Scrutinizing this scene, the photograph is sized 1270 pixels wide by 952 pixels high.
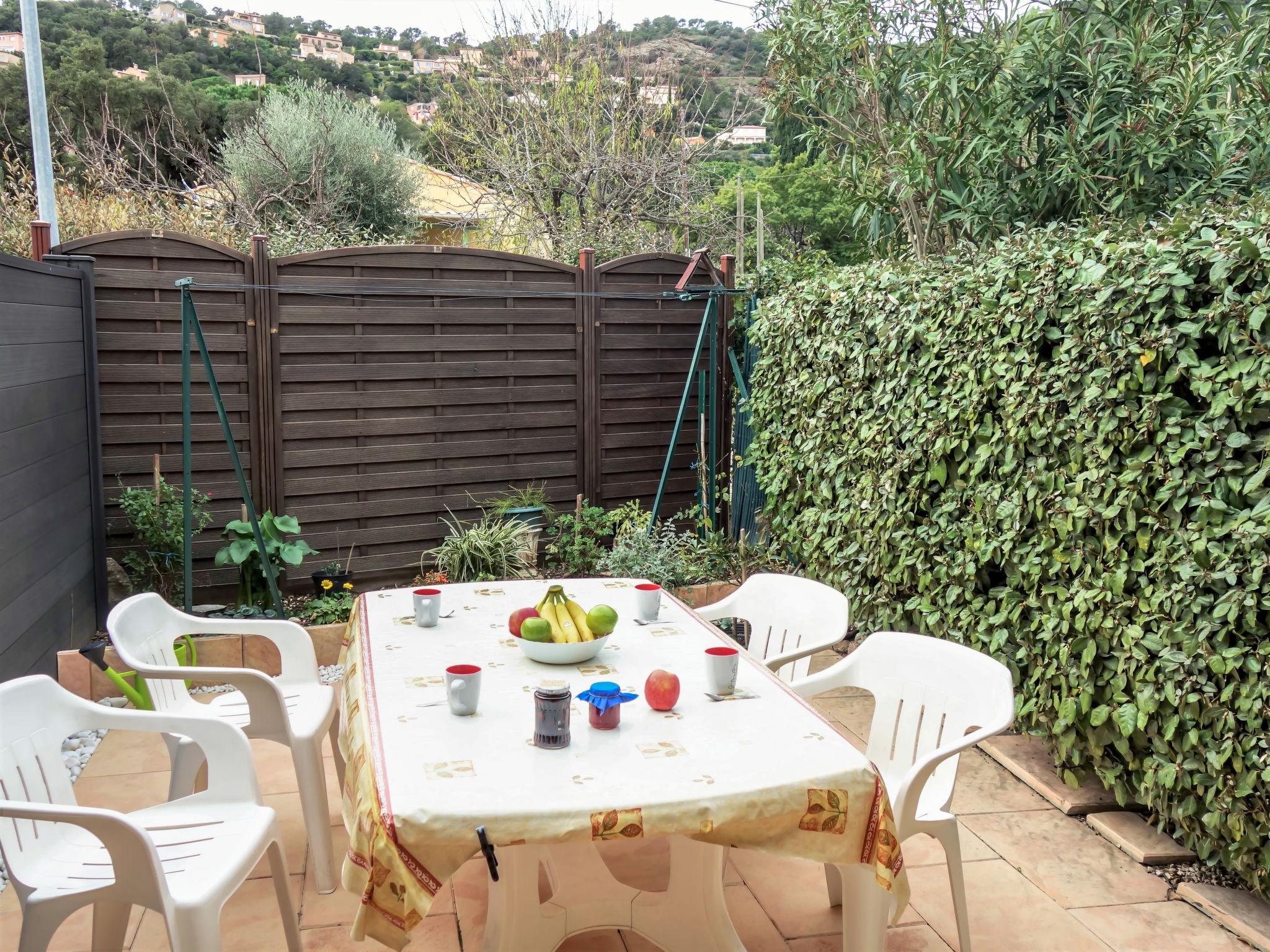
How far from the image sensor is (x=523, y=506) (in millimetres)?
5262

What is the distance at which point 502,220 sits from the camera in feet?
34.5

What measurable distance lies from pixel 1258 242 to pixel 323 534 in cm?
421

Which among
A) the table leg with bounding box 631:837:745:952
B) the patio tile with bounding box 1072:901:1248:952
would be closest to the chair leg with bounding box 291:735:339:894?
the table leg with bounding box 631:837:745:952

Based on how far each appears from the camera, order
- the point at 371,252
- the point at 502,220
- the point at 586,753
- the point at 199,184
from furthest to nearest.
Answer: the point at 199,184
the point at 502,220
the point at 371,252
the point at 586,753

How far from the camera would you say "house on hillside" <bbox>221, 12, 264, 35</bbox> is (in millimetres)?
17062

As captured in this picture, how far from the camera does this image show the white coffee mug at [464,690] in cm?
195

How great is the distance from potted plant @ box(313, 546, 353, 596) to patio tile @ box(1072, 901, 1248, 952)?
358 centimetres

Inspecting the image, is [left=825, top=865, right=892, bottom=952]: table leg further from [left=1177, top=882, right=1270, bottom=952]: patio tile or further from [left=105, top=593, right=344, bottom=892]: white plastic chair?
[left=105, top=593, right=344, bottom=892]: white plastic chair

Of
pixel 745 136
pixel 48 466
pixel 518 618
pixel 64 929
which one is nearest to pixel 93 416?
pixel 48 466

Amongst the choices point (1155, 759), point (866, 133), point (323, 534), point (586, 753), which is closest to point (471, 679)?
point (586, 753)

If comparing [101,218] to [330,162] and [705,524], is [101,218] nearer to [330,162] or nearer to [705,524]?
[330,162]

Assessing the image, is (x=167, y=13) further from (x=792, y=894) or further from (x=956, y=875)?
(x=956, y=875)

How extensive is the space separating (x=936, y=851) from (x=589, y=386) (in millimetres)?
3305

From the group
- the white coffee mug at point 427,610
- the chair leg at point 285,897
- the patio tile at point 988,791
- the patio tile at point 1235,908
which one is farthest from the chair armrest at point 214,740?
the patio tile at point 1235,908
